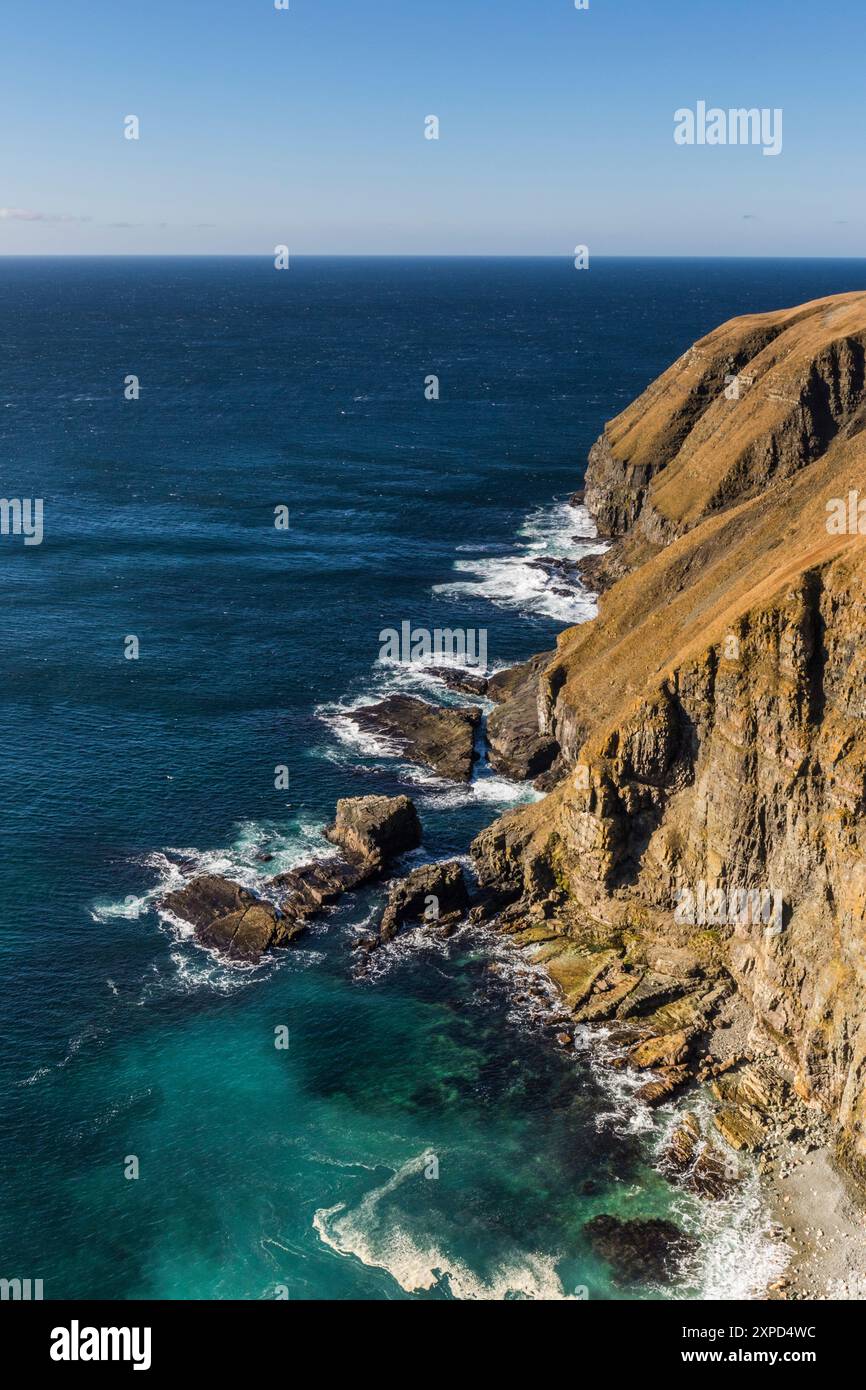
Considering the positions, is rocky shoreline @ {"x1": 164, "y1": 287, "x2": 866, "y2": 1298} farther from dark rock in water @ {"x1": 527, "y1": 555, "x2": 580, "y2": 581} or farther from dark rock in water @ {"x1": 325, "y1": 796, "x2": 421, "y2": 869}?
dark rock in water @ {"x1": 527, "y1": 555, "x2": 580, "y2": 581}

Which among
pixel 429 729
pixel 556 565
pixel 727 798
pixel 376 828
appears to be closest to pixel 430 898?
pixel 376 828

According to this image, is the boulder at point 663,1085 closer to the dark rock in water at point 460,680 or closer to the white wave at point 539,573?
the dark rock in water at point 460,680

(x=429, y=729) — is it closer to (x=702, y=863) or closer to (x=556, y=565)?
(x=702, y=863)

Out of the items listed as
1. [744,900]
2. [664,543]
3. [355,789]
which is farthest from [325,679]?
[744,900]

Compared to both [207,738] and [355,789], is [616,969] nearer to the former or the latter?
[355,789]

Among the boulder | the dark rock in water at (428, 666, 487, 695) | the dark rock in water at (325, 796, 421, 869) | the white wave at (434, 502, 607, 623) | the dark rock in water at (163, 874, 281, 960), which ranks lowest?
the boulder

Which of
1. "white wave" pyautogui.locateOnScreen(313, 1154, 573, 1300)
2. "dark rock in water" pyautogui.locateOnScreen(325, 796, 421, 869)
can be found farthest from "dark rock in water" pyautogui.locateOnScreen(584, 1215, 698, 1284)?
"dark rock in water" pyautogui.locateOnScreen(325, 796, 421, 869)

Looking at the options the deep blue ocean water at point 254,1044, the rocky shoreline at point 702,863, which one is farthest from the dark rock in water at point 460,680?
the rocky shoreline at point 702,863
